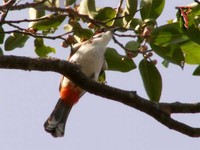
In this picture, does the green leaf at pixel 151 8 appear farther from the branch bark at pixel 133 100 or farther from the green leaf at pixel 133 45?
the branch bark at pixel 133 100

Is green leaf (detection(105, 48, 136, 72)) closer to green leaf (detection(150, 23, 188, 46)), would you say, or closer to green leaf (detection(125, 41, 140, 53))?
green leaf (detection(125, 41, 140, 53))

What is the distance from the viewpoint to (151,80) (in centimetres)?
353

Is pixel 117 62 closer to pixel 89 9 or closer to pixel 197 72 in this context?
pixel 89 9

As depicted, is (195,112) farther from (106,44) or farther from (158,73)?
(106,44)

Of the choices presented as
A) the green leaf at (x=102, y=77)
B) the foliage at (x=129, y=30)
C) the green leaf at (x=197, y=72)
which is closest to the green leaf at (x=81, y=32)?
the foliage at (x=129, y=30)

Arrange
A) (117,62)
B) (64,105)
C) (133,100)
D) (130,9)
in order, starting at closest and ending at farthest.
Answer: (133,100) → (130,9) → (117,62) → (64,105)

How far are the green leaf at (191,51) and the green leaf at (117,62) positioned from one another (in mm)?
419

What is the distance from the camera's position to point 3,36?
3.77m

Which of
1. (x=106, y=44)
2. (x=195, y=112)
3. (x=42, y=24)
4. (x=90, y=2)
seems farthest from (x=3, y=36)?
(x=195, y=112)

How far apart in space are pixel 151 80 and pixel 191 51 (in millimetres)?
360

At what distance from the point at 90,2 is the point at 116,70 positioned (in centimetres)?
59

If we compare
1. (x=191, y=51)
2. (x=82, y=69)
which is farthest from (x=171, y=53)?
(x=82, y=69)

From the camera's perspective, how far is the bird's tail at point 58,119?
4039 mm

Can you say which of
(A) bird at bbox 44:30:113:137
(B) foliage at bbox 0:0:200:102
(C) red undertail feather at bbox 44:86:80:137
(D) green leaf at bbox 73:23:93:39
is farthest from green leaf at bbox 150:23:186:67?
(C) red undertail feather at bbox 44:86:80:137
